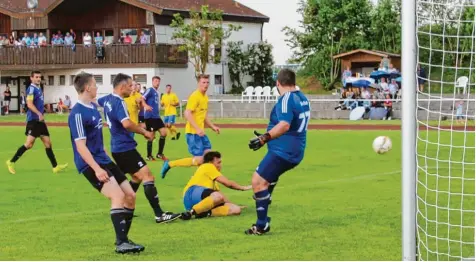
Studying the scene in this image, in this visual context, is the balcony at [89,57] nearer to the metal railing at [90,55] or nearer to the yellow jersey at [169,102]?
the metal railing at [90,55]

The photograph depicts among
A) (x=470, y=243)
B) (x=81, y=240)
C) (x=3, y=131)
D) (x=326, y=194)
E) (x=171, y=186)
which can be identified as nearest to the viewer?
(x=470, y=243)

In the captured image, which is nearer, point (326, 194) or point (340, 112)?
point (326, 194)

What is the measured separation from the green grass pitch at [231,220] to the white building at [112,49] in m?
37.4

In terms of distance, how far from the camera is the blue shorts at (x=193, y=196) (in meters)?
12.8

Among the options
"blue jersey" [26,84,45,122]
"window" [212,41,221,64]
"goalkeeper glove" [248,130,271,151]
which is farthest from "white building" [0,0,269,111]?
"goalkeeper glove" [248,130,271,151]

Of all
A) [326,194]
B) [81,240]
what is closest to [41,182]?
[326,194]

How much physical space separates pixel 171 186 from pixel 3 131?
2245 cm

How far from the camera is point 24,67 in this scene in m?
62.0

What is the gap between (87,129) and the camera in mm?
10500

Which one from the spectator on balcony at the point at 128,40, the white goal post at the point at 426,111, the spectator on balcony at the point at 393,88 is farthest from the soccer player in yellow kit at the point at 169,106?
the spectator on balcony at the point at 128,40

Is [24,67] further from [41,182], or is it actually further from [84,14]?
[41,182]

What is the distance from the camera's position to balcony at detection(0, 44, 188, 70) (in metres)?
58.2

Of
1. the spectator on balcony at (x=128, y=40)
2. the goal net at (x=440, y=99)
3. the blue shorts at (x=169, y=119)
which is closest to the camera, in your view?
the goal net at (x=440, y=99)

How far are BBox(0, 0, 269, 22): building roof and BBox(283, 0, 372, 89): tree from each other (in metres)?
6.09
